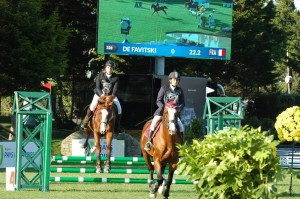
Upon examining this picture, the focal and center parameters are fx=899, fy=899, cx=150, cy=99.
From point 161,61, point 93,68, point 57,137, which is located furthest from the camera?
point 93,68

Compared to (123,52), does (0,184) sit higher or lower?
lower

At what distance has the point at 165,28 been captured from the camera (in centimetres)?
→ 4091

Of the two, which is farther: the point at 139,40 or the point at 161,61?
the point at 161,61

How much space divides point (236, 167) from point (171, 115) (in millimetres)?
6330

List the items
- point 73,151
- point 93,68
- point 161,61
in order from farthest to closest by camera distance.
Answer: point 93,68 → point 161,61 → point 73,151

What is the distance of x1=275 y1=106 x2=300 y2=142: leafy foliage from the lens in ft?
68.4

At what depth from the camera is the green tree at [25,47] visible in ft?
127

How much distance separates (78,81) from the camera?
55.7 m

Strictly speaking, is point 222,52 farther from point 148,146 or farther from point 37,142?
point 148,146

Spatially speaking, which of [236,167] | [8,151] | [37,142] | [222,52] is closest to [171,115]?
[37,142]

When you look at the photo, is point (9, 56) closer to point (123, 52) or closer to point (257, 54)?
point (123, 52)

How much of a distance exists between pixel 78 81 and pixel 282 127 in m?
35.3

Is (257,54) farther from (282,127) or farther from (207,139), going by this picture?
(207,139)

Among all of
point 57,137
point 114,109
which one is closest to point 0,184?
point 114,109
